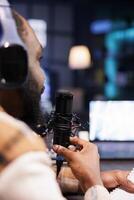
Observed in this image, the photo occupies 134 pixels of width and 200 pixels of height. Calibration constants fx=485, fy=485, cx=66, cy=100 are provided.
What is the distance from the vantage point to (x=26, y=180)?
19.9 inches

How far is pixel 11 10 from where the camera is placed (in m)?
0.69

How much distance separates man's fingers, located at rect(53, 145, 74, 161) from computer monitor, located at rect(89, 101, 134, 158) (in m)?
0.44

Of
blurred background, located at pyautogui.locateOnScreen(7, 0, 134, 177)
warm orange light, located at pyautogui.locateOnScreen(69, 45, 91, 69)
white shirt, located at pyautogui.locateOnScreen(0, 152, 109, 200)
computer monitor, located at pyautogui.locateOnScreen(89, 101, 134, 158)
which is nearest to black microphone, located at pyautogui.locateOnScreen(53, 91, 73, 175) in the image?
white shirt, located at pyautogui.locateOnScreen(0, 152, 109, 200)

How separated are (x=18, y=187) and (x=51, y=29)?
8.85 metres

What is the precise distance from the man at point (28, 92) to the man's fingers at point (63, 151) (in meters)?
0.13

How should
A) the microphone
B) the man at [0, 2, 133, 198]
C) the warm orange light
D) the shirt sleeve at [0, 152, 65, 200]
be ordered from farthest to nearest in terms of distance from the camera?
the warm orange light < the microphone < the man at [0, 2, 133, 198] < the shirt sleeve at [0, 152, 65, 200]

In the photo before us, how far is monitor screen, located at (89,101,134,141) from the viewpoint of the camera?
1398mm

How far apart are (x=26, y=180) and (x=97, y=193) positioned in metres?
0.42

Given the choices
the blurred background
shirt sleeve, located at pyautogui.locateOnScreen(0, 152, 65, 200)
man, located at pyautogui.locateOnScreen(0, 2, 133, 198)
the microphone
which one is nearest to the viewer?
shirt sleeve, located at pyautogui.locateOnScreen(0, 152, 65, 200)

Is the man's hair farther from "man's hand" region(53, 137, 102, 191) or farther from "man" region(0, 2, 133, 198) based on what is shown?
"man's hand" region(53, 137, 102, 191)

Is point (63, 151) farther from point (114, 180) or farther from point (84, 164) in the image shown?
point (114, 180)

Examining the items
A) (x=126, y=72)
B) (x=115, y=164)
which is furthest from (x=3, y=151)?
(x=126, y=72)

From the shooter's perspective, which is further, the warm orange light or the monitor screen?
the warm orange light

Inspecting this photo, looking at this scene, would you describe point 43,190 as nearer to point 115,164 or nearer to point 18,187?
point 18,187
